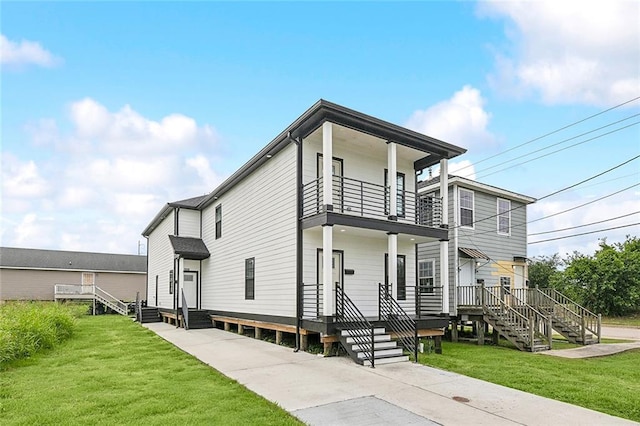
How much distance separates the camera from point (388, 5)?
1399 centimetres

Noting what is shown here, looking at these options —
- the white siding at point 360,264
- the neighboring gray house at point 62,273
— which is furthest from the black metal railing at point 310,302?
the neighboring gray house at point 62,273

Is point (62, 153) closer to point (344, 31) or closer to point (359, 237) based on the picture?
point (344, 31)

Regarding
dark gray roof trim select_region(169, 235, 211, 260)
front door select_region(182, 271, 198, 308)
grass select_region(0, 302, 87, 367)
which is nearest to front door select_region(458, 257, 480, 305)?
dark gray roof trim select_region(169, 235, 211, 260)

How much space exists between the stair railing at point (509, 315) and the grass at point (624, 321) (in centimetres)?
1384

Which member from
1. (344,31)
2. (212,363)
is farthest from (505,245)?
(212,363)

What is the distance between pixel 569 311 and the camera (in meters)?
15.6

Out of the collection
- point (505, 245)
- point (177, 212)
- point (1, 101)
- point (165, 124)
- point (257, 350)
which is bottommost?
point (257, 350)

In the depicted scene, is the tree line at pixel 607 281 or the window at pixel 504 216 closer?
the window at pixel 504 216

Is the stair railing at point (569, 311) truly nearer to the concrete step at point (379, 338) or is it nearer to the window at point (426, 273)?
the window at point (426, 273)

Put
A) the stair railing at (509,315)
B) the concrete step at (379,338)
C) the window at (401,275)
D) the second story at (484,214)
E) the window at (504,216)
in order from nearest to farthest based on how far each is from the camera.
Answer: the concrete step at (379,338) → the stair railing at (509,315) → the window at (401,275) → the second story at (484,214) → the window at (504,216)

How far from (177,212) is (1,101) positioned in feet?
32.7

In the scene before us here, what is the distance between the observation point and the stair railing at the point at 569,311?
1518 cm

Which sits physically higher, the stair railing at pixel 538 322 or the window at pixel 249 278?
the window at pixel 249 278

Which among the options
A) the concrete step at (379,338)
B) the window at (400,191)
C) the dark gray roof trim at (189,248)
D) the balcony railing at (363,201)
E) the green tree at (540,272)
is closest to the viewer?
the concrete step at (379,338)
